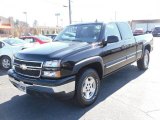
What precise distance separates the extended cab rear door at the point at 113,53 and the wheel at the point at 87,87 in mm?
539

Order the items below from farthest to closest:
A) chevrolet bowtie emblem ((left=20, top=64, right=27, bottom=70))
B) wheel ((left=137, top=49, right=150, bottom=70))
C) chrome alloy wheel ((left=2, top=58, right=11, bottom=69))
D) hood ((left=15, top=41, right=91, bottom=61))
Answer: chrome alloy wheel ((left=2, top=58, right=11, bottom=69)) → wheel ((left=137, top=49, right=150, bottom=70)) → chevrolet bowtie emblem ((left=20, top=64, right=27, bottom=70)) → hood ((left=15, top=41, right=91, bottom=61))

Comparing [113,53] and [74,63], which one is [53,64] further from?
[113,53]

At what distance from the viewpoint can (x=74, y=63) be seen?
4.49 meters

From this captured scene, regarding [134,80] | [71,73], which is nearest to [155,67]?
[134,80]

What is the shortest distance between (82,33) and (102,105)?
1.90m

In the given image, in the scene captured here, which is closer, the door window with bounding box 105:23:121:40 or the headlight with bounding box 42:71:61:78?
the headlight with bounding box 42:71:61:78

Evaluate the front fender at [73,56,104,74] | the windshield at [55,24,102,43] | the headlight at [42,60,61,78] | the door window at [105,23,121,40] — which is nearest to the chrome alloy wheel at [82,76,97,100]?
the front fender at [73,56,104,74]

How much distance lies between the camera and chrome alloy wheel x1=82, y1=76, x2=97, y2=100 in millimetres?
4945

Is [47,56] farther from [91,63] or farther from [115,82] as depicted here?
[115,82]

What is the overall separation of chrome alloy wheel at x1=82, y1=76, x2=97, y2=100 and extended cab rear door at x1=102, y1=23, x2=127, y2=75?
0.57 meters

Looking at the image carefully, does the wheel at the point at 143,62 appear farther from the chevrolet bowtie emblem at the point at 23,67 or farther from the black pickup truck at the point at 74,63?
the chevrolet bowtie emblem at the point at 23,67

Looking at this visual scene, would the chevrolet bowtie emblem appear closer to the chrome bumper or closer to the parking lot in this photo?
the chrome bumper

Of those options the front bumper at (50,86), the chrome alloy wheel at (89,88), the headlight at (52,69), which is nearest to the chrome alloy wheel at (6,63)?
the front bumper at (50,86)

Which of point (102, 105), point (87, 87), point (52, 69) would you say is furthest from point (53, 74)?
point (102, 105)
